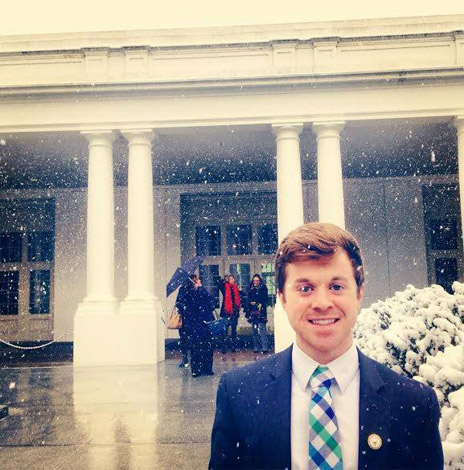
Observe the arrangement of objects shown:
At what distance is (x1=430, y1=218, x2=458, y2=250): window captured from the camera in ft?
65.0

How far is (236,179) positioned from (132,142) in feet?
23.0

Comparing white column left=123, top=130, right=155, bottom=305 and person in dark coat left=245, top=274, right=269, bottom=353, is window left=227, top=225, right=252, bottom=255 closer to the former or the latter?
person in dark coat left=245, top=274, right=269, bottom=353

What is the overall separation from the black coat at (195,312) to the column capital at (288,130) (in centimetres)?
520

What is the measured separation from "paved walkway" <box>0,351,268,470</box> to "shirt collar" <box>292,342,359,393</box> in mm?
3263

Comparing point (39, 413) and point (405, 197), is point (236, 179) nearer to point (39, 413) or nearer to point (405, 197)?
point (405, 197)

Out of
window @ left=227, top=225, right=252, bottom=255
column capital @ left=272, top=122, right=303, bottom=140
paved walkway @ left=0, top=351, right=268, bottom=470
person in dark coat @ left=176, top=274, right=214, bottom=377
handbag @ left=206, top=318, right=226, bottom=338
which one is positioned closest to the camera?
paved walkway @ left=0, top=351, right=268, bottom=470

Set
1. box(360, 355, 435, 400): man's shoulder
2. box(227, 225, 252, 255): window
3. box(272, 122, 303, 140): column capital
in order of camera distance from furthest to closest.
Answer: box(227, 225, 252, 255): window
box(272, 122, 303, 140): column capital
box(360, 355, 435, 400): man's shoulder

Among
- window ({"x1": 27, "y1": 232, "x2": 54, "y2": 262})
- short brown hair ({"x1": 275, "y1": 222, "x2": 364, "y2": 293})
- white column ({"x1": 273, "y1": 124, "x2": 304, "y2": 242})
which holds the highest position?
white column ({"x1": 273, "y1": 124, "x2": 304, "y2": 242})

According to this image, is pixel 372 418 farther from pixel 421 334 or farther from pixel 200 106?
pixel 200 106

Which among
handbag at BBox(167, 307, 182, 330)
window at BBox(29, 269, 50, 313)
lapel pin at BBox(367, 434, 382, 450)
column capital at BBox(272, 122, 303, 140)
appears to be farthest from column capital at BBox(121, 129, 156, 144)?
lapel pin at BBox(367, 434, 382, 450)

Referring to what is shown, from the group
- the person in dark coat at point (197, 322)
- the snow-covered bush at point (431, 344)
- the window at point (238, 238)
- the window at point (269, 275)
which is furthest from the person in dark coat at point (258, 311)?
the snow-covered bush at point (431, 344)

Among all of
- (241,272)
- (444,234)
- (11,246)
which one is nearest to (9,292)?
(11,246)

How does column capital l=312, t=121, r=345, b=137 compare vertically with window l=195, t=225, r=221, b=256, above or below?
above

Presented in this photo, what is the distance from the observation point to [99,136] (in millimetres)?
13281
